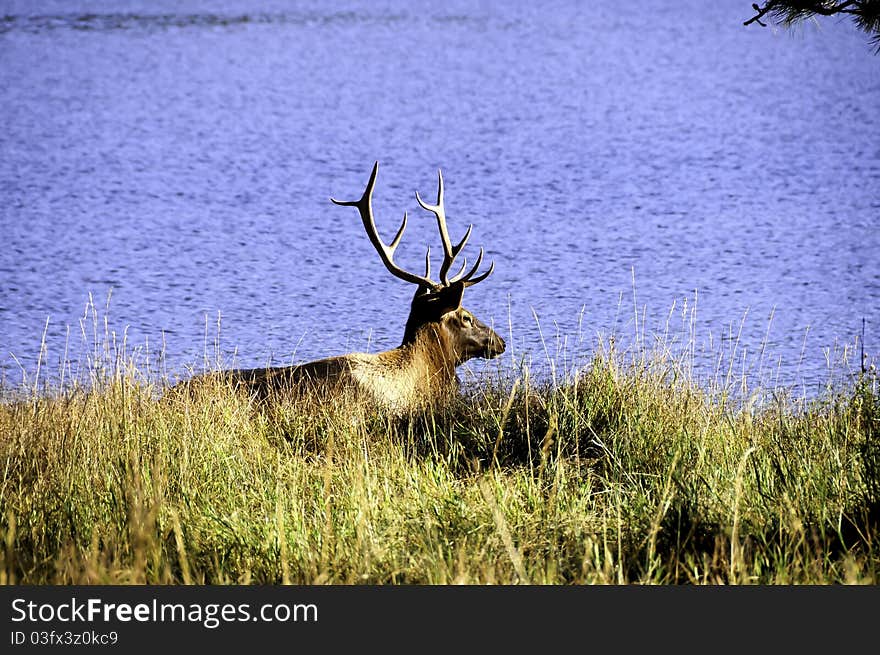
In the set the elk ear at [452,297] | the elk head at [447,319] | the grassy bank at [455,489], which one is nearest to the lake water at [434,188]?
the elk head at [447,319]

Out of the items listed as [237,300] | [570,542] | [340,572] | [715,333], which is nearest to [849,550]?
[570,542]

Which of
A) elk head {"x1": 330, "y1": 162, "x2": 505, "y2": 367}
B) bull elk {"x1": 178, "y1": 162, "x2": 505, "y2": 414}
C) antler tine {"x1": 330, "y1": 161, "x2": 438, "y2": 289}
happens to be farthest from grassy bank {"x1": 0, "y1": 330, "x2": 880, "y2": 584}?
antler tine {"x1": 330, "y1": 161, "x2": 438, "y2": 289}

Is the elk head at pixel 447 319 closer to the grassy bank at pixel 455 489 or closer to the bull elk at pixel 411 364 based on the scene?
the bull elk at pixel 411 364

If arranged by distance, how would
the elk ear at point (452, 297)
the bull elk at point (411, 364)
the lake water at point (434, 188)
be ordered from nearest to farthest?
the bull elk at point (411, 364) → the elk ear at point (452, 297) → the lake water at point (434, 188)

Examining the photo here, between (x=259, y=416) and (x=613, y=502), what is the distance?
1947 millimetres

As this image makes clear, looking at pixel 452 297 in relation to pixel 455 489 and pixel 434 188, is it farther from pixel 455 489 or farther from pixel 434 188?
pixel 434 188

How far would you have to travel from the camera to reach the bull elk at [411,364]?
6855 millimetres

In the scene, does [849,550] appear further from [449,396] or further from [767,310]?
[767,310]

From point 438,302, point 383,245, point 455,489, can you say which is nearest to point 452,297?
point 438,302

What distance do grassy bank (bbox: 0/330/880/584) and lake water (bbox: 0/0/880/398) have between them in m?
0.88

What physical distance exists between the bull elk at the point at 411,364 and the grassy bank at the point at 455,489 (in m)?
0.24

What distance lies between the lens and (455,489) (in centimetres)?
513

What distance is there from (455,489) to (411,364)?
217 centimetres

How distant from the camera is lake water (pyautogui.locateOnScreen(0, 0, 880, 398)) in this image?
9.77 meters
